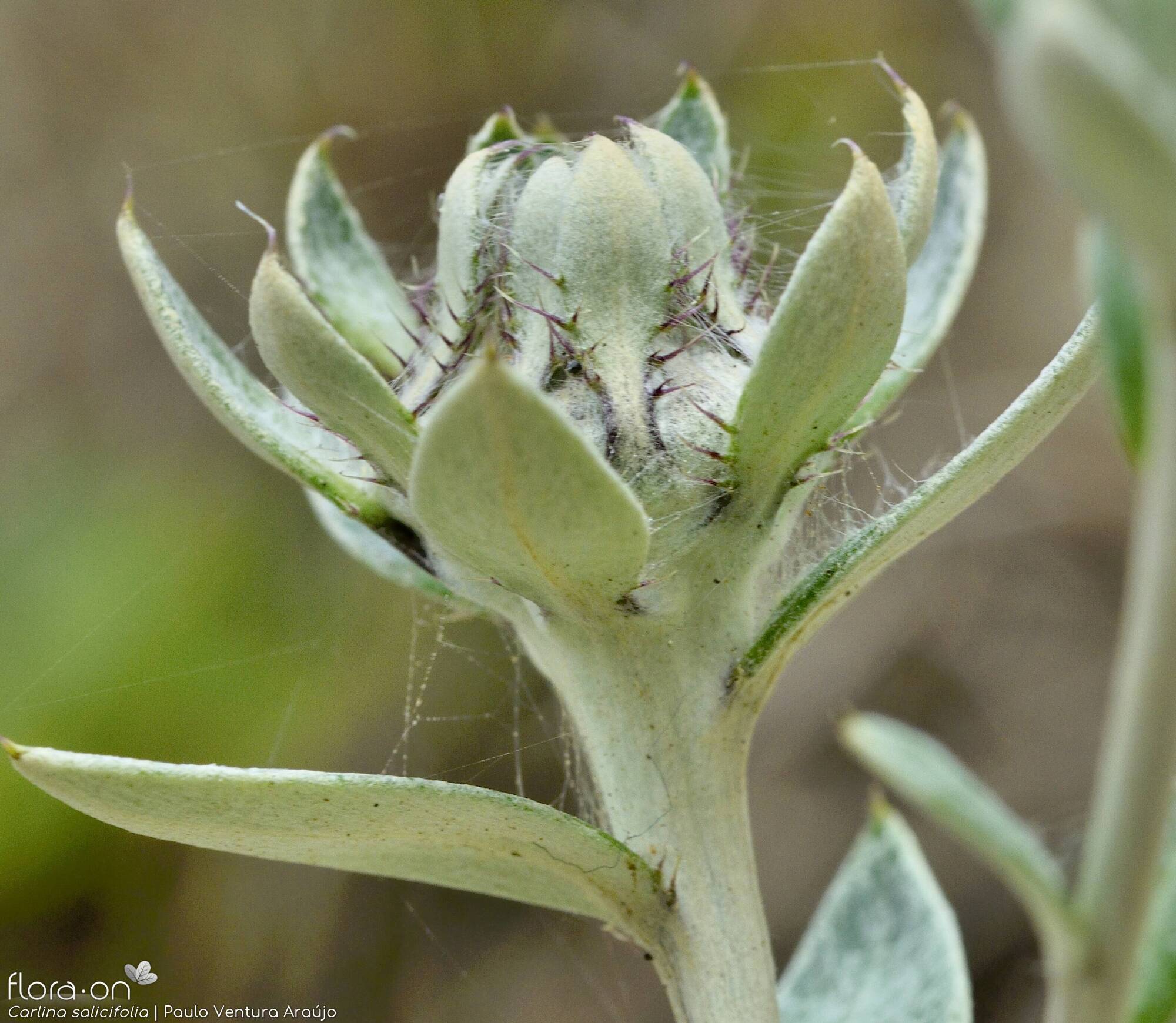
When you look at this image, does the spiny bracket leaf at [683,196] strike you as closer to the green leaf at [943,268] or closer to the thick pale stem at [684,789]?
the green leaf at [943,268]

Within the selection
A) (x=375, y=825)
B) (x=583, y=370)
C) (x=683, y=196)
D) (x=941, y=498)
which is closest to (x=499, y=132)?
(x=683, y=196)

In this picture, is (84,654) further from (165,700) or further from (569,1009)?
(569,1009)

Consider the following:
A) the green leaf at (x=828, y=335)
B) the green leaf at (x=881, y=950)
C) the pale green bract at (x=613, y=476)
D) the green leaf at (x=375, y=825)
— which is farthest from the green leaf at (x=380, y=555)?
the green leaf at (x=881, y=950)

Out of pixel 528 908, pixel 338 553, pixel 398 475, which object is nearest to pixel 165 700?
pixel 338 553

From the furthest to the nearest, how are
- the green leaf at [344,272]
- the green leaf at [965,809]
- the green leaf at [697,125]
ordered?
the green leaf at [697,125] < the green leaf at [344,272] < the green leaf at [965,809]

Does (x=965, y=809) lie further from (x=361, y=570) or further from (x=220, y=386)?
(x=361, y=570)

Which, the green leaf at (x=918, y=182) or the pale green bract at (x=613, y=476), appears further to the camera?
the green leaf at (x=918, y=182)
